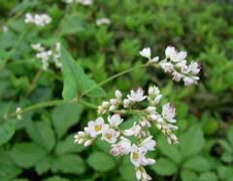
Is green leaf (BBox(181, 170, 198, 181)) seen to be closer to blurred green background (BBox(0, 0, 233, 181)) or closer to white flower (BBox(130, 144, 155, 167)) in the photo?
blurred green background (BBox(0, 0, 233, 181))

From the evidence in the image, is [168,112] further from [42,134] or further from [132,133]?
[42,134]

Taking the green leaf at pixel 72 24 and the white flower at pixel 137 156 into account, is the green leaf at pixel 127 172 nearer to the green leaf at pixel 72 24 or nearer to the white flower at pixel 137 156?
the white flower at pixel 137 156

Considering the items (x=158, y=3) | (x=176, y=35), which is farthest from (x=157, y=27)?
(x=158, y=3)

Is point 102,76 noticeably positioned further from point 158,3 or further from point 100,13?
point 158,3

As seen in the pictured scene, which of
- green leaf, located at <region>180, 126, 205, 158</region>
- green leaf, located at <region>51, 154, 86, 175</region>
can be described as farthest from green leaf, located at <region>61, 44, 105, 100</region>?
green leaf, located at <region>180, 126, 205, 158</region>

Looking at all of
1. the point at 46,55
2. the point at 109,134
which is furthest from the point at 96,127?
the point at 46,55
